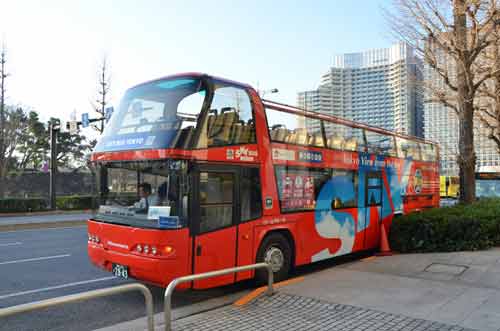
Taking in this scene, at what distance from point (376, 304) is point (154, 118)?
4.36m

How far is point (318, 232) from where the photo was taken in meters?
8.70

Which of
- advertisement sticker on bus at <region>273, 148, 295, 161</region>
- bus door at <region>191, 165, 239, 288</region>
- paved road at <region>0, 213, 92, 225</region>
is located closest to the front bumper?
bus door at <region>191, 165, 239, 288</region>

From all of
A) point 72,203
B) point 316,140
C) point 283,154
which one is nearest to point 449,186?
point 72,203

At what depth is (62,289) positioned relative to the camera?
24.2 feet

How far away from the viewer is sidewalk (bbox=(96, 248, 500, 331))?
521 cm

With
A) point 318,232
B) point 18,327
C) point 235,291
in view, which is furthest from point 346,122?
point 18,327

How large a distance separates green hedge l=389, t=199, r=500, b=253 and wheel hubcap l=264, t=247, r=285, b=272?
4.09 metres

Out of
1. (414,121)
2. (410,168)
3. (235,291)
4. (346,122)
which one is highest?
(414,121)

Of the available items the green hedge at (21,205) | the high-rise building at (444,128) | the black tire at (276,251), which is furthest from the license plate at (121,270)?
the green hedge at (21,205)

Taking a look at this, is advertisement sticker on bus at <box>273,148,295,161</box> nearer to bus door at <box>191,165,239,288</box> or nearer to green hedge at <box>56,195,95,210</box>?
bus door at <box>191,165,239,288</box>

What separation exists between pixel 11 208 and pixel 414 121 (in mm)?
22720

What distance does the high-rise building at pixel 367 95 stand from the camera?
64.3 feet

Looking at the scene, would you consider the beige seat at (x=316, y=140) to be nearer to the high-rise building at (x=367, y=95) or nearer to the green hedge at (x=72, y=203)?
the high-rise building at (x=367, y=95)

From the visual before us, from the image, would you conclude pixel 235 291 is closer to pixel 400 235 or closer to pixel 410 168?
pixel 400 235
